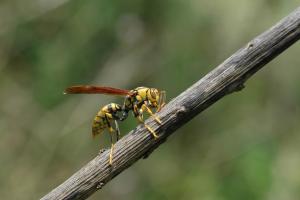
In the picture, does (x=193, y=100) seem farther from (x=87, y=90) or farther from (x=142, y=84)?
(x=142, y=84)

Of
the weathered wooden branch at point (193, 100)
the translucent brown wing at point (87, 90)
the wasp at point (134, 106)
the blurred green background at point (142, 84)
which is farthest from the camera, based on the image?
the blurred green background at point (142, 84)

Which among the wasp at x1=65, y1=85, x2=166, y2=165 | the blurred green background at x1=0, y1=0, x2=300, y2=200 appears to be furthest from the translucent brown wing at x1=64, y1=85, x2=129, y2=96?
the blurred green background at x1=0, y1=0, x2=300, y2=200

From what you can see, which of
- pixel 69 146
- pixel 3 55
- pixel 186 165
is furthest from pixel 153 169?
pixel 3 55

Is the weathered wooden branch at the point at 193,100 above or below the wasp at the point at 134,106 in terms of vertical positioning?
below

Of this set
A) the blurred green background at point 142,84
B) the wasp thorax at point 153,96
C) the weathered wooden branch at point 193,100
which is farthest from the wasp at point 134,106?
the blurred green background at point 142,84

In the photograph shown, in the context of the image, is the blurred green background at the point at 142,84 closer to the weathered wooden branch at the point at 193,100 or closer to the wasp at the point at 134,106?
the wasp at the point at 134,106
